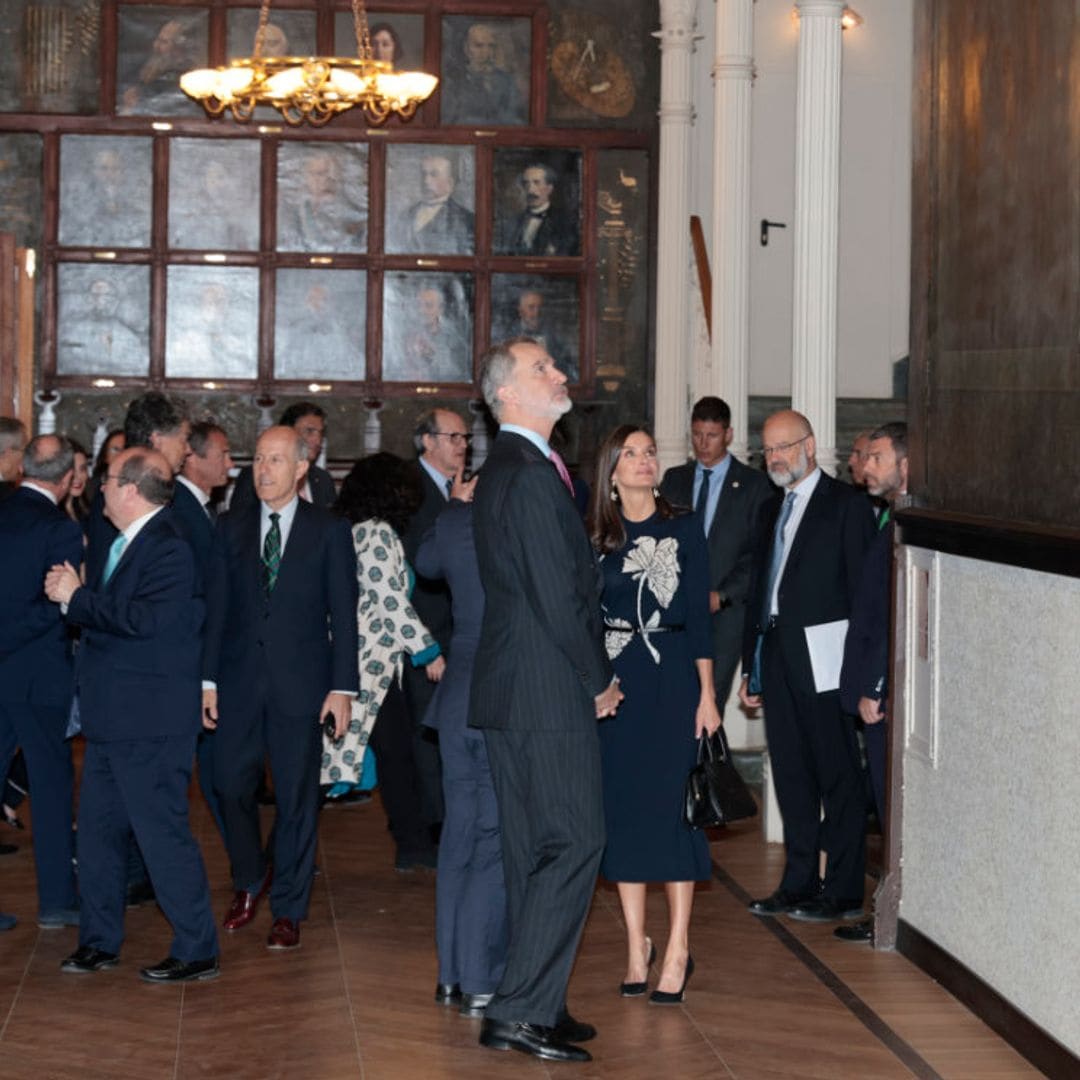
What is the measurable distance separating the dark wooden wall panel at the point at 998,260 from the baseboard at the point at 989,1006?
4.55ft

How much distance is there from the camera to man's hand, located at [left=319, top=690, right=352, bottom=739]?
6887mm

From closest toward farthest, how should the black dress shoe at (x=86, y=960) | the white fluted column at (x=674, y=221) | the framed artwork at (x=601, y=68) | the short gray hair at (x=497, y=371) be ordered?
1. the short gray hair at (x=497, y=371)
2. the black dress shoe at (x=86, y=960)
3. the white fluted column at (x=674, y=221)
4. the framed artwork at (x=601, y=68)

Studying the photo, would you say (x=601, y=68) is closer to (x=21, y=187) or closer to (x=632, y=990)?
(x=21, y=187)

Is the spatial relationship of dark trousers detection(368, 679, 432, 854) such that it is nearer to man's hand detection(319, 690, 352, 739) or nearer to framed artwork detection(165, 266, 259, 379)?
man's hand detection(319, 690, 352, 739)

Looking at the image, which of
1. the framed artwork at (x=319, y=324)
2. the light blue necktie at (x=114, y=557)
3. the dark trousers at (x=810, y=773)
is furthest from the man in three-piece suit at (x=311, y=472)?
the framed artwork at (x=319, y=324)

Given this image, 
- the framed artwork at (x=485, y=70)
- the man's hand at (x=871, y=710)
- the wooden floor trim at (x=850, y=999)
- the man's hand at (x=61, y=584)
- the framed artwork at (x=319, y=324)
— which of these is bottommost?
the wooden floor trim at (x=850, y=999)

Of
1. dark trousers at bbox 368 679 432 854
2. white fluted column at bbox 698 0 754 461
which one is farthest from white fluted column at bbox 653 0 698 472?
dark trousers at bbox 368 679 432 854

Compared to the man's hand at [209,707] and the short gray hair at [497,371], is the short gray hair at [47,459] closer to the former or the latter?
the man's hand at [209,707]

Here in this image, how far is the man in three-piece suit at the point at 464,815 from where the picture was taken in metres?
5.98

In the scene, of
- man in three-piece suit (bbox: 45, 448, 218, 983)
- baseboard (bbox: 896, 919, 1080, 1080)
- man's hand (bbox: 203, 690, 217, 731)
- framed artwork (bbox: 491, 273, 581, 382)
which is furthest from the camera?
framed artwork (bbox: 491, 273, 581, 382)

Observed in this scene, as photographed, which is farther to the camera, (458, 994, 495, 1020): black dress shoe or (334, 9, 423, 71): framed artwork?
(334, 9, 423, 71): framed artwork

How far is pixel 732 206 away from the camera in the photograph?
36.4ft

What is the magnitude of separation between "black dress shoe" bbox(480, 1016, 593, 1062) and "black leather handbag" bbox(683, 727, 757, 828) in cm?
82

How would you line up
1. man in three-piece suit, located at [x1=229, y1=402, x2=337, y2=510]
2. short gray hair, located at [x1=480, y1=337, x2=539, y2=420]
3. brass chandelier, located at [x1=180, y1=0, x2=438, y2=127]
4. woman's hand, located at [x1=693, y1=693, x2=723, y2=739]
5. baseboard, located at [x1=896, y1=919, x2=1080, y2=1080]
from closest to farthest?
1. baseboard, located at [x1=896, y1=919, x2=1080, y2=1080]
2. short gray hair, located at [x1=480, y1=337, x2=539, y2=420]
3. woman's hand, located at [x1=693, y1=693, x2=723, y2=739]
4. man in three-piece suit, located at [x1=229, y1=402, x2=337, y2=510]
5. brass chandelier, located at [x1=180, y1=0, x2=438, y2=127]
